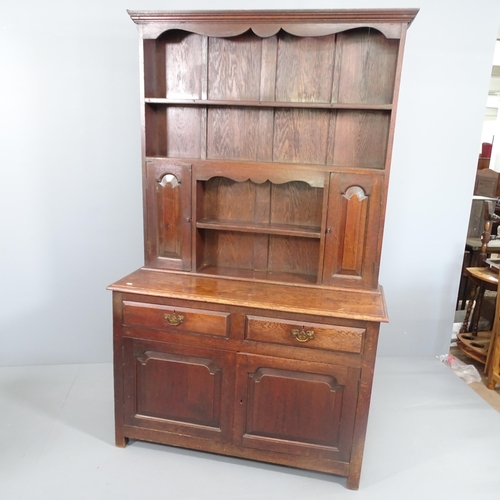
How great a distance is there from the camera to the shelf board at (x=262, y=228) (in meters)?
2.06

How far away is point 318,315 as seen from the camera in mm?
1773

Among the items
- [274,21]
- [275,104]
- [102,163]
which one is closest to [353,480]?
[275,104]

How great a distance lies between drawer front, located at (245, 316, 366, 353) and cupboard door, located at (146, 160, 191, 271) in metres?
0.56

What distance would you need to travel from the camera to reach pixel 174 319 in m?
1.91

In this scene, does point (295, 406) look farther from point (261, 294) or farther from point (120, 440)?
point (120, 440)

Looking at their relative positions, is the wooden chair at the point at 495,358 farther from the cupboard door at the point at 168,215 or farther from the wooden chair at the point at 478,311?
the cupboard door at the point at 168,215

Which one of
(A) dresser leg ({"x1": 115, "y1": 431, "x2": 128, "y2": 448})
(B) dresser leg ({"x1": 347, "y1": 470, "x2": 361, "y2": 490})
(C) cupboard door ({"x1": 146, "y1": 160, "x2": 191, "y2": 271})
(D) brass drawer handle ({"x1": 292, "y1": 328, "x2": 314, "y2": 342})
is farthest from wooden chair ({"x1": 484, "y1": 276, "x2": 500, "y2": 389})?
(A) dresser leg ({"x1": 115, "y1": 431, "x2": 128, "y2": 448})

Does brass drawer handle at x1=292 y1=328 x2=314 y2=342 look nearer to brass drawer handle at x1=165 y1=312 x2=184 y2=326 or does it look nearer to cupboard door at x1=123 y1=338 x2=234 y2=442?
cupboard door at x1=123 y1=338 x2=234 y2=442

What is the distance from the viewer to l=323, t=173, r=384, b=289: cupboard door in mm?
1951

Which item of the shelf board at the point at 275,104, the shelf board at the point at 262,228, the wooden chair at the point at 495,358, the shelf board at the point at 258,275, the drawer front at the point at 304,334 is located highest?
the shelf board at the point at 275,104

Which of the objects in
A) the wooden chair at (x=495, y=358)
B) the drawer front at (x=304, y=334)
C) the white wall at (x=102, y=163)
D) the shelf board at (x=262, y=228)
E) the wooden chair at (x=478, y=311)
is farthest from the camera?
the wooden chair at (x=478, y=311)

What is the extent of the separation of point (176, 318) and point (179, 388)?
35cm

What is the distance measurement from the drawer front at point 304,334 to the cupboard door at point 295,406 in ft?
0.30

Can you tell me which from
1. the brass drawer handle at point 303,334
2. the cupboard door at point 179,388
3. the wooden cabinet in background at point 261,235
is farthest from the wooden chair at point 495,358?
the cupboard door at point 179,388
